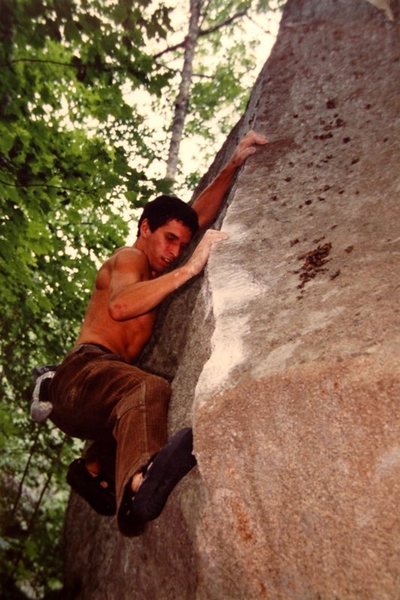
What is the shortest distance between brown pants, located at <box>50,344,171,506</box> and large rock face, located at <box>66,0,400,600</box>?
0.55ft

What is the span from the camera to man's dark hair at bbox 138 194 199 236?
134 inches

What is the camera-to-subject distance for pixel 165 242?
11.0 feet

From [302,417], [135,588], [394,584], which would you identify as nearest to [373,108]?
[302,417]

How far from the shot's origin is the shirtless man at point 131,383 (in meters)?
1.94

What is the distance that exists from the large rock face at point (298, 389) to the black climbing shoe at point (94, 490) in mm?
248

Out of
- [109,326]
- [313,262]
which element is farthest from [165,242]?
[313,262]

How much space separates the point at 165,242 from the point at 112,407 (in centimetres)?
135

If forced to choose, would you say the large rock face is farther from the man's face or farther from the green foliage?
the green foliage

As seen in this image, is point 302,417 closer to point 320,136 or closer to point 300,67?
point 320,136

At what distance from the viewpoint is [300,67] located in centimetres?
347

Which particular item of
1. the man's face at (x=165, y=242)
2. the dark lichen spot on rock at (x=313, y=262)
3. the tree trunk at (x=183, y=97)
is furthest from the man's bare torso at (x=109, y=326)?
the tree trunk at (x=183, y=97)

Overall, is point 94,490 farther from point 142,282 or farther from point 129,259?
point 129,259

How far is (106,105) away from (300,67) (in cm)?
234

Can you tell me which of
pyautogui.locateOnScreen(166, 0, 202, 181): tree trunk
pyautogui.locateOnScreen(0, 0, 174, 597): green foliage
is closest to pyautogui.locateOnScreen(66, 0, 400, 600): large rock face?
pyautogui.locateOnScreen(0, 0, 174, 597): green foliage
